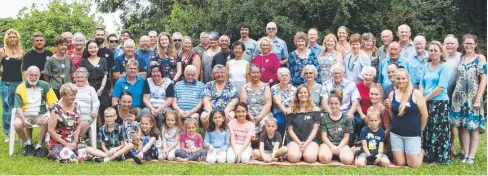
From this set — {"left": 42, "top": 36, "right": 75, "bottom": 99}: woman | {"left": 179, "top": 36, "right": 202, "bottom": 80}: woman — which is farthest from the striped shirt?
{"left": 42, "top": 36, "right": 75, "bottom": 99}: woman

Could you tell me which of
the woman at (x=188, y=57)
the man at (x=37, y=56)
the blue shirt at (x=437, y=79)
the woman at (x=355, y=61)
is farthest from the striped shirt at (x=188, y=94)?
the blue shirt at (x=437, y=79)

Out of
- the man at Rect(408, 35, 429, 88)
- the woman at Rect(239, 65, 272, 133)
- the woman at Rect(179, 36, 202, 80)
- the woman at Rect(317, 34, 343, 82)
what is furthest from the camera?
the woman at Rect(179, 36, 202, 80)

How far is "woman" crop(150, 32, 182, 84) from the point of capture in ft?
29.6

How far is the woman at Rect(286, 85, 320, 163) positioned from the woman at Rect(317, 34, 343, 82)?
2.64 ft

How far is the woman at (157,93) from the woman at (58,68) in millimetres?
1195

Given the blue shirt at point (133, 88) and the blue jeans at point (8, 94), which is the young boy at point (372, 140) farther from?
the blue jeans at point (8, 94)

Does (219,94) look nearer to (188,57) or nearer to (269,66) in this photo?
(269,66)

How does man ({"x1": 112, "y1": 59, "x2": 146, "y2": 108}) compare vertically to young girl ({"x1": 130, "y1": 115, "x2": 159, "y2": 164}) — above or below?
above

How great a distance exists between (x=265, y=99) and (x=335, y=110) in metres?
1.03

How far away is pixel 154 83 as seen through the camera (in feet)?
28.6

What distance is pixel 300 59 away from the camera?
28.8ft

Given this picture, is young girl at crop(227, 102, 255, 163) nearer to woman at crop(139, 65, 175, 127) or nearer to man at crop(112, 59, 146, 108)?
woman at crop(139, 65, 175, 127)

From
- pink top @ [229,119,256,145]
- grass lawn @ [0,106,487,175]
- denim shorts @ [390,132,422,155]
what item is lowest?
grass lawn @ [0,106,487,175]

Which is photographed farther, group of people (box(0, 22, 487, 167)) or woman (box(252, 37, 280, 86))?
woman (box(252, 37, 280, 86))
